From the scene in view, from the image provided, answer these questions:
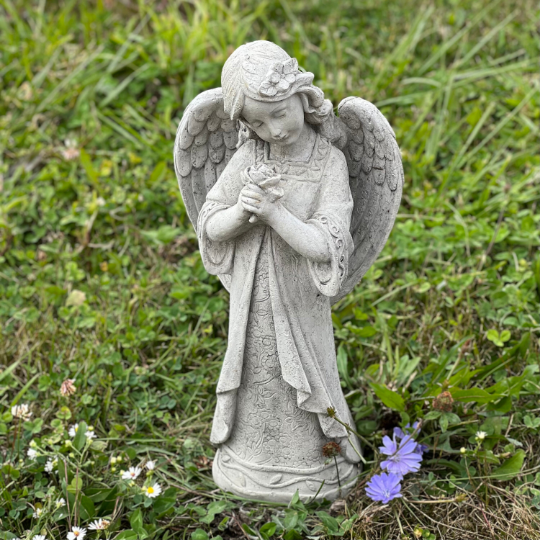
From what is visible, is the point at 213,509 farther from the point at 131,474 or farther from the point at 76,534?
the point at 76,534

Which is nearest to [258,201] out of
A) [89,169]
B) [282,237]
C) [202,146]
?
[282,237]

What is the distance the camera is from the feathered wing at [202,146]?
2.58 meters

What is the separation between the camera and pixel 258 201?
7.72 feet

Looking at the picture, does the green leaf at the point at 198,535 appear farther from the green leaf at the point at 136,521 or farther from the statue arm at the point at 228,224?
the statue arm at the point at 228,224

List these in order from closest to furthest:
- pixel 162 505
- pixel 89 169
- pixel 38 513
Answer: pixel 38 513 → pixel 162 505 → pixel 89 169

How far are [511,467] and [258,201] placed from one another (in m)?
1.45

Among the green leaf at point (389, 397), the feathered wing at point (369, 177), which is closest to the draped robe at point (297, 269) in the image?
the feathered wing at point (369, 177)

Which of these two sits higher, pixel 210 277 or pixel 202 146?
pixel 202 146

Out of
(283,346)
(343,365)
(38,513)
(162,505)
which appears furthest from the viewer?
(343,365)

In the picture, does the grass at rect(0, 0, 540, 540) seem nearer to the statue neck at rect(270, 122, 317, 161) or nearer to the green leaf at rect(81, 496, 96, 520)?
the green leaf at rect(81, 496, 96, 520)

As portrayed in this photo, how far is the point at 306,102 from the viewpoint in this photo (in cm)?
242

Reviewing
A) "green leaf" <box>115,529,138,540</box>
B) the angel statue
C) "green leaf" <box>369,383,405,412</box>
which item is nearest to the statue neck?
the angel statue

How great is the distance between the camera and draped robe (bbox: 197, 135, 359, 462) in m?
2.51

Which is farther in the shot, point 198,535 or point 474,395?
point 474,395
